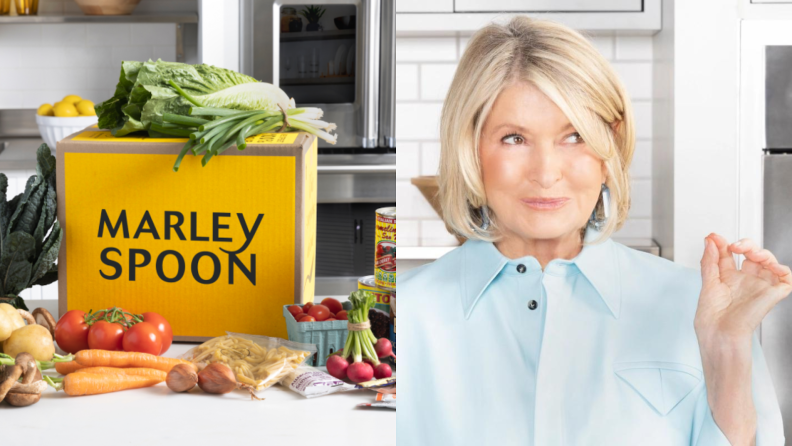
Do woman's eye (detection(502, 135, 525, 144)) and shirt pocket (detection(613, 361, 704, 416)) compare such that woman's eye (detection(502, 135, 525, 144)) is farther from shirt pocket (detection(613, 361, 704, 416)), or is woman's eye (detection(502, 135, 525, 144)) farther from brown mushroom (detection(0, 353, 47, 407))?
brown mushroom (detection(0, 353, 47, 407))

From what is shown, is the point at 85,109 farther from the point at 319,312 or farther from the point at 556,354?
the point at 556,354

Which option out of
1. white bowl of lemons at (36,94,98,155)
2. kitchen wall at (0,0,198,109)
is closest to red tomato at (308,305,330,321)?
white bowl of lemons at (36,94,98,155)

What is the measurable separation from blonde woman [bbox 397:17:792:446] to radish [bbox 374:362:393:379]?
1.26ft

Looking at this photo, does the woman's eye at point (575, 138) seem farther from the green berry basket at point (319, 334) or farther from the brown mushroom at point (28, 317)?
the brown mushroom at point (28, 317)

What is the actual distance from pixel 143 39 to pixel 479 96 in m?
2.97

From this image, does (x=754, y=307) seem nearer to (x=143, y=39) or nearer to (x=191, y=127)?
(x=191, y=127)

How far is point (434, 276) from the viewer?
467mm

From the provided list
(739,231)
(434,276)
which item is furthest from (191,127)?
(739,231)

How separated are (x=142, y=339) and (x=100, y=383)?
9cm

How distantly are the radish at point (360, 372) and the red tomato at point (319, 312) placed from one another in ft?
0.28

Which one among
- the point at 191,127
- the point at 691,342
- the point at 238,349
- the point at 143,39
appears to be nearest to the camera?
the point at 691,342

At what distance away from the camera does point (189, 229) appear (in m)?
0.97

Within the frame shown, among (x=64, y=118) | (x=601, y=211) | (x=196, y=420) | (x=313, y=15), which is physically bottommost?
(x=196, y=420)

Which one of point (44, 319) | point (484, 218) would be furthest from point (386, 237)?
point (44, 319)
